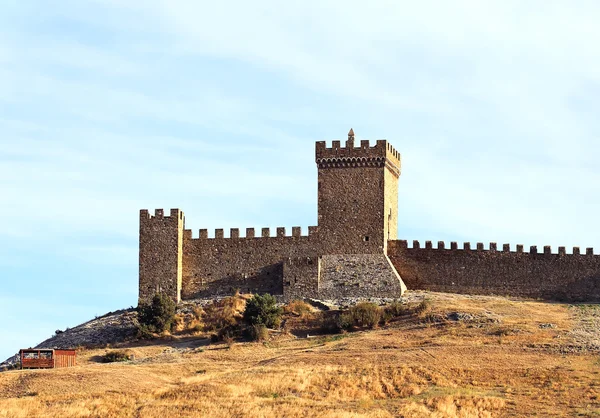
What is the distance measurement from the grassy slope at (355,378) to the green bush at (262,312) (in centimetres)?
152

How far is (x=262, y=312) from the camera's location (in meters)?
53.9

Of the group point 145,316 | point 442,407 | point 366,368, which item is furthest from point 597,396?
point 145,316

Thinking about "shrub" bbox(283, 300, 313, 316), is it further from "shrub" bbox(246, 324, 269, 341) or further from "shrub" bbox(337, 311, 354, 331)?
"shrub" bbox(246, 324, 269, 341)

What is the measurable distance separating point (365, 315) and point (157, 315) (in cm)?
931

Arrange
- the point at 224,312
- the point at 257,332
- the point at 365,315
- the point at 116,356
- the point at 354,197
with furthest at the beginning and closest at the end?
1. the point at 354,197
2. the point at 224,312
3. the point at 365,315
4. the point at 257,332
5. the point at 116,356

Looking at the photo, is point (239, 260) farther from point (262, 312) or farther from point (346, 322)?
point (346, 322)

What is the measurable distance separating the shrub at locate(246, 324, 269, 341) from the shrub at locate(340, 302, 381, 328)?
12.1ft

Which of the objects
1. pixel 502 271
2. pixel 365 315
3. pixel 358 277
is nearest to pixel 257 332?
pixel 365 315

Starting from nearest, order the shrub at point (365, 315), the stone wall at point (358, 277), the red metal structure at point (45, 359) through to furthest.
→ the red metal structure at point (45, 359) < the shrub at point (365, 315) < the stone wall at point (358, 277)

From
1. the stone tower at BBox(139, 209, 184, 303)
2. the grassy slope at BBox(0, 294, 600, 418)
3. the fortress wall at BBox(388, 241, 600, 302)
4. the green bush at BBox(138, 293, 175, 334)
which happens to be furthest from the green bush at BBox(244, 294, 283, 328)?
the fortress wall at BBox(388, 241, 600, 302)

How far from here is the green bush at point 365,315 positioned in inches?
2092

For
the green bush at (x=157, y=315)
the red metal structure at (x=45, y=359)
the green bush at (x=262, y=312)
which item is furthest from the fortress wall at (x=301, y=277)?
the red metal structure at (x=45, y=359)

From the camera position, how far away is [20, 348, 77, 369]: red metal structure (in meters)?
49.1

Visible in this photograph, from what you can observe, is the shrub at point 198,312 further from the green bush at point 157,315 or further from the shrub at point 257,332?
the shrub at point 257,332
